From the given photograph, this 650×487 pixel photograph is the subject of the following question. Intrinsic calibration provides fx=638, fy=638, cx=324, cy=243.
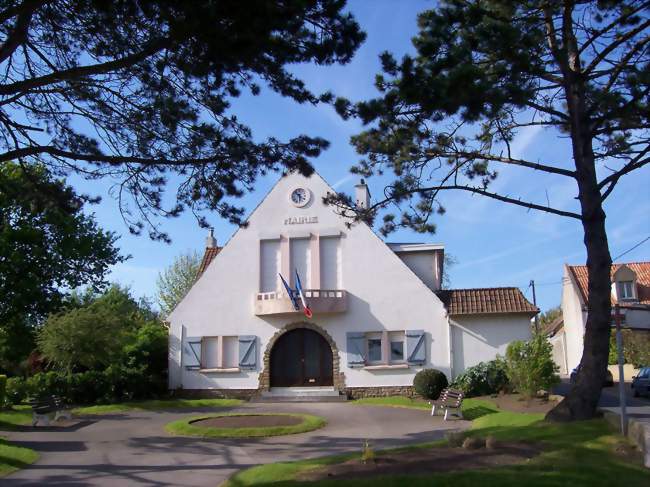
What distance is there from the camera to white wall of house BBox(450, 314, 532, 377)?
24.2m

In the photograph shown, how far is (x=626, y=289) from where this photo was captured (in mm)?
40188

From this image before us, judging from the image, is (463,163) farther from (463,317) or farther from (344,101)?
(463,317)

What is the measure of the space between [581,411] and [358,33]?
7643 mm

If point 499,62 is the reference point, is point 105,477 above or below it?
below

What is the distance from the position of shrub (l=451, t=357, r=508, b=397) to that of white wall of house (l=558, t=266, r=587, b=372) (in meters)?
18.1

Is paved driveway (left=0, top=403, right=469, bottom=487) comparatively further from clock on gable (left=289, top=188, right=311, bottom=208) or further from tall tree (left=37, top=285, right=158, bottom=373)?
clock on gable (left=289, top=188, right=311, bottom=208)

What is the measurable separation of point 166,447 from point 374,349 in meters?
13.0

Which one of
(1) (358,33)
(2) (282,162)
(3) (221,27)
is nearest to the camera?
(3) (221,27)

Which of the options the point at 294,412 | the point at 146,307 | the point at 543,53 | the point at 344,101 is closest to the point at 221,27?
the point at 344,101

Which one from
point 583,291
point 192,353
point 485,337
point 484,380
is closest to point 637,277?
point 583,291

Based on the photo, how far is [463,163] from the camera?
1303 centimetres

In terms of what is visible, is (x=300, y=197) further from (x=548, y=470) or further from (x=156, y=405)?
(x=548, y=470)

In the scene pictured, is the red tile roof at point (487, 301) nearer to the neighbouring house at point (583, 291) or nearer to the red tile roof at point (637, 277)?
the neighbouring house at point (583, 291)

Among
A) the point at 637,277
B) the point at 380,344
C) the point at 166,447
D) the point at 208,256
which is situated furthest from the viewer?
the point at 637,277
